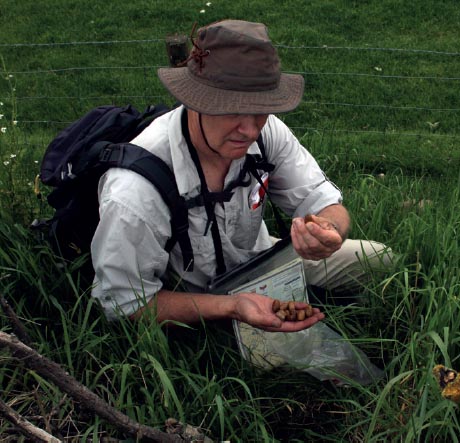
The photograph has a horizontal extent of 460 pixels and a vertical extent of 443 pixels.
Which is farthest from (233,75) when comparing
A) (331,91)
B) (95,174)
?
(331,91)

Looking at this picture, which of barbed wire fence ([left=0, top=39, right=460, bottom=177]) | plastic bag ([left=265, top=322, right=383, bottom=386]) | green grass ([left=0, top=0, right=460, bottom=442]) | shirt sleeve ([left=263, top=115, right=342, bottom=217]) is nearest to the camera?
green grass ([left=0, top=0, right=460, bottom=442])

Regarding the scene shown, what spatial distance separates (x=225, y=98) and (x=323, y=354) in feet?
3.01

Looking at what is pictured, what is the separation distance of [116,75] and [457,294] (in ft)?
14.5

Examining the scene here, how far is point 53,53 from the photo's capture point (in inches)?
266

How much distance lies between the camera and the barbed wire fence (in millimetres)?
5023

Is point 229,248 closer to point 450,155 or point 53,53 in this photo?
point 450,155

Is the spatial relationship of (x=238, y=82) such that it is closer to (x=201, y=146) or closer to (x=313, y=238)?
(x=201, y=146)

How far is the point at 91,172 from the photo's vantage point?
2229 mm

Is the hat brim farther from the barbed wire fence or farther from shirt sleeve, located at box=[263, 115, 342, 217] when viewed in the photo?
the barbed wire fence

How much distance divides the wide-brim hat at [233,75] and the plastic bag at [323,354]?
2.57ft

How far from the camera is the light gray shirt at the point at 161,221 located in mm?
2137

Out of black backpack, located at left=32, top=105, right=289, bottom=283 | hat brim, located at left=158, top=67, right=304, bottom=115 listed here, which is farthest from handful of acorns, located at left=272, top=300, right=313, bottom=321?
hat brim, located at left=158, top=67, right=304, bottom=115

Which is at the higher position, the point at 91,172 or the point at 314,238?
the point at 91,172

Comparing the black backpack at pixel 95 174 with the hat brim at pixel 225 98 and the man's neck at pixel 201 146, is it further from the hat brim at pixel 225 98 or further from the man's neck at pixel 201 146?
the hat brim at pixel 225 98
